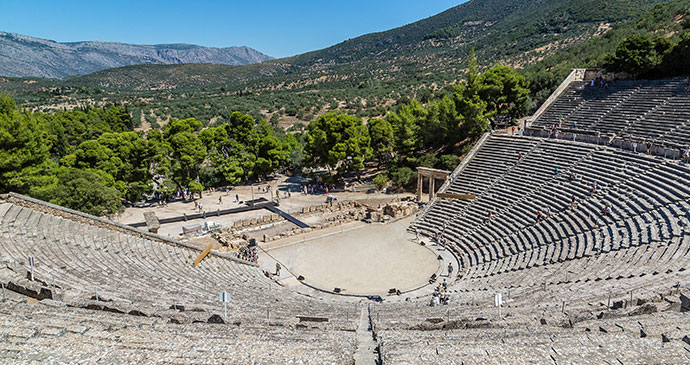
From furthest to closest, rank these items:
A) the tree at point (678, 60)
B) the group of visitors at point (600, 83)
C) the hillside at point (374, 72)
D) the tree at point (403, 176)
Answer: the hillside at point (374, 72)
the tree at point (403, 176)
the group of visitors at point (600, 83)
the tree at point (678, 60)

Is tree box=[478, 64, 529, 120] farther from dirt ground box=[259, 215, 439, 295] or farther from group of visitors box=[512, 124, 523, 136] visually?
dirt ground box=[259, 215, 439, 295]

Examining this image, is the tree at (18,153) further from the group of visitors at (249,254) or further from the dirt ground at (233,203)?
the group of visitors at (249,254)

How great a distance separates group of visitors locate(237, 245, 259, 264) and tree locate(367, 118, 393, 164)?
2184 centimetres

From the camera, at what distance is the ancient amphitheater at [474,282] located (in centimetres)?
772

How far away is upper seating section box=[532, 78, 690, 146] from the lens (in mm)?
26156

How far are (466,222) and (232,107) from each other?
190ft

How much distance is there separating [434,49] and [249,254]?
110138mm

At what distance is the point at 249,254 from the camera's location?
22750mm

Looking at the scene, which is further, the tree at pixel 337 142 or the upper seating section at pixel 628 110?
the tree at pixel 337 142

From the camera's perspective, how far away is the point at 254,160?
41250 millimetres

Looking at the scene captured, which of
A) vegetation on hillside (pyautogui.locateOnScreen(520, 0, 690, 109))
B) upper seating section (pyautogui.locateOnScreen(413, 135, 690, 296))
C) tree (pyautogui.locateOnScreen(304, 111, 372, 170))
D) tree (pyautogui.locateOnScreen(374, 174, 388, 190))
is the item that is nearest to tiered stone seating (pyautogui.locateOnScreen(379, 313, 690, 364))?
upper seating section (pyautogui.locateOnScreen(413, 135, 690, 296))

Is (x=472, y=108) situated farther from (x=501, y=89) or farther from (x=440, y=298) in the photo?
(x=440, y=298)

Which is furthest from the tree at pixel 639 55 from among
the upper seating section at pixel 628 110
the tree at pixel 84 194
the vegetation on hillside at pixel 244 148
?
the tree at pixel 84 194

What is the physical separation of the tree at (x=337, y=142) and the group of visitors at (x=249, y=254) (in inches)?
628
